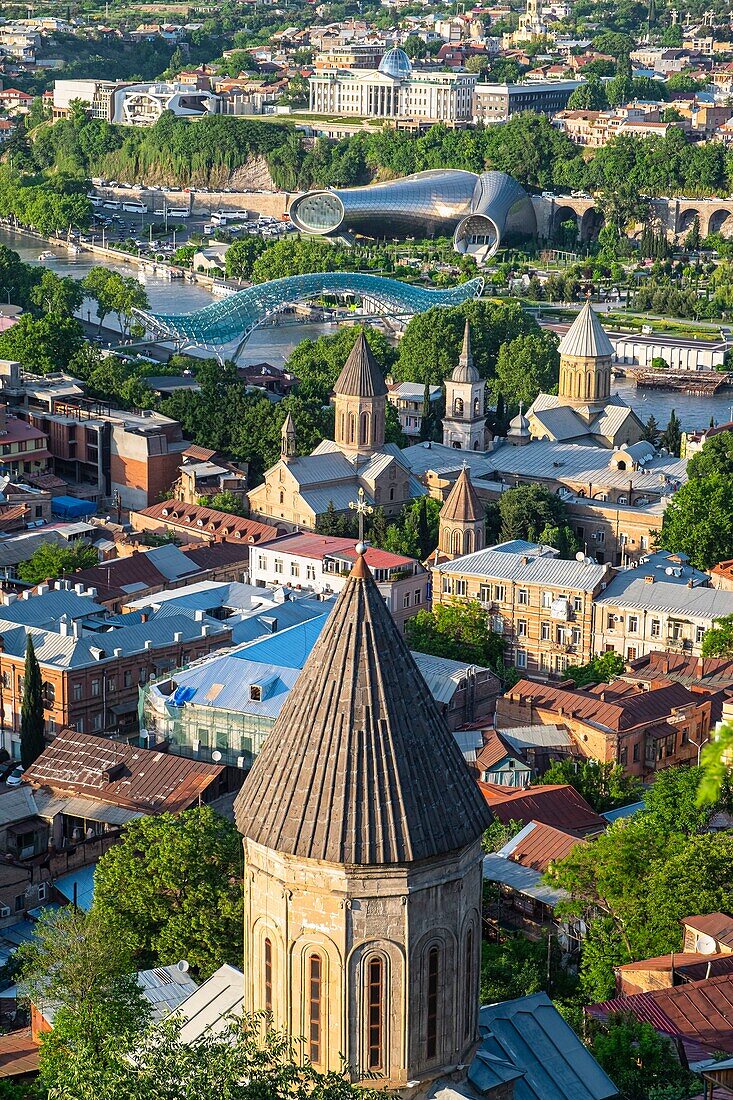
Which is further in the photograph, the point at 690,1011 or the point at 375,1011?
the point at 690,1011

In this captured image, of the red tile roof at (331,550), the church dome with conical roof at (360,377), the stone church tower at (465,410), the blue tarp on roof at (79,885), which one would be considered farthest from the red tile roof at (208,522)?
the blue tarp on roof at (79,885)

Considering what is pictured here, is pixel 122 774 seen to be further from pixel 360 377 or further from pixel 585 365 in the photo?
pixel 585 365

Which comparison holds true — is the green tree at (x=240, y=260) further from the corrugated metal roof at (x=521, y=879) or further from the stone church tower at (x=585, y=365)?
the corrugated metal roof at (x=521, y=879)

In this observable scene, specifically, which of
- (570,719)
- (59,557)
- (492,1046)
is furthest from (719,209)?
(492,1046)

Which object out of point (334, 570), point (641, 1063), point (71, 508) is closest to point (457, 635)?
point (334, 570)

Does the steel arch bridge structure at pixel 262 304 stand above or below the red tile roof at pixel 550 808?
below

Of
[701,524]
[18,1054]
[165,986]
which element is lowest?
[701,524]

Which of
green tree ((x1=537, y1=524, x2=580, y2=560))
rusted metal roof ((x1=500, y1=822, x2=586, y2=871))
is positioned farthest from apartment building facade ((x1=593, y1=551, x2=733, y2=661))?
rusted metal roof ((x1=500, y1=822, x2=586, y2=871))
